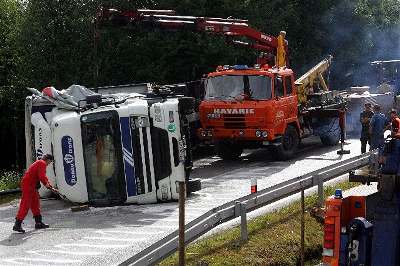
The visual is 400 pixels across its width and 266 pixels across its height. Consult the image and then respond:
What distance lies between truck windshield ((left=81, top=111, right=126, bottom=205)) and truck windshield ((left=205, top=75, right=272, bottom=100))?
5.30 m

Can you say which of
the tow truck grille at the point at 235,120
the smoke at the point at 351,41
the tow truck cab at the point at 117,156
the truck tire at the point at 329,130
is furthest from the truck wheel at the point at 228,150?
the smoke at the point at 351,41

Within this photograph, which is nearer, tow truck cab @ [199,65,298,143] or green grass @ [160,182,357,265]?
green grass @ [160,182,357,265]

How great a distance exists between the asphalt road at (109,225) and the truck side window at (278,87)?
6.46 feet

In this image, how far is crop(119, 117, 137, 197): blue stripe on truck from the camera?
46.0 ft

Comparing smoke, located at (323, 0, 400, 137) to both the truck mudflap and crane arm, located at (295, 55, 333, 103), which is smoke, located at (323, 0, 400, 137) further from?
the truck mudflap

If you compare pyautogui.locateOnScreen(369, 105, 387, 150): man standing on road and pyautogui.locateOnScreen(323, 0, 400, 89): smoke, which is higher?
pyautogui.locateOnScreen(323, 0, 400, 89): smoke

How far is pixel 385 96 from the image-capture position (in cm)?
2394

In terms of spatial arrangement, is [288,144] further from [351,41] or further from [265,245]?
[351,41]

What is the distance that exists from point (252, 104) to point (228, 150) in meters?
2.16

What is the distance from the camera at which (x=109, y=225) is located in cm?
1265

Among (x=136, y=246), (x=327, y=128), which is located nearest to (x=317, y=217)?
(x=136, y=246)

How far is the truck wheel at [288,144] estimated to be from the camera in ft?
63.2

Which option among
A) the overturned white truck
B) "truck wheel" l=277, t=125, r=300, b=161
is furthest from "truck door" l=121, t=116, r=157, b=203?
"truck wheel" l=277, t=125, r=300, b=161

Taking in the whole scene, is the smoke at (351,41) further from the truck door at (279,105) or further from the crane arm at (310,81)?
the truck door at (279,105)
